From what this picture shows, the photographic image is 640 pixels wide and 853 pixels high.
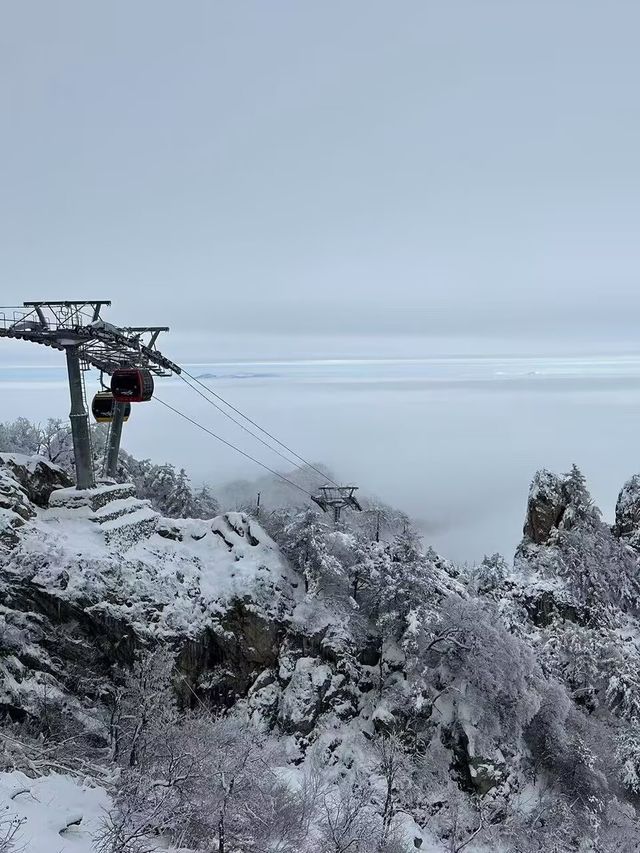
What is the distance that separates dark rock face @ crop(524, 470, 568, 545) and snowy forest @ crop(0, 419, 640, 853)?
34.7 ft

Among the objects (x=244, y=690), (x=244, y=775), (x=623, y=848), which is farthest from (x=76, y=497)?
(x=623, y=848)

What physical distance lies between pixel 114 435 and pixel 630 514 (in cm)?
5461

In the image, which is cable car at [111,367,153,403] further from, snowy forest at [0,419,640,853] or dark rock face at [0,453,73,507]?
dark rock face at [0,453,73,507]

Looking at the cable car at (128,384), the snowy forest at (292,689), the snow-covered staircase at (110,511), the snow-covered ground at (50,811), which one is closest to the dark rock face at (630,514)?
the snowy forest at (292,689)

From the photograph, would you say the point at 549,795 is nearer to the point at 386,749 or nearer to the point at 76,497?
the point at 386,749

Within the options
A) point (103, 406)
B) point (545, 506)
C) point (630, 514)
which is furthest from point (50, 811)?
point (630, 514)

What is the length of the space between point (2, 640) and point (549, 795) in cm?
3625

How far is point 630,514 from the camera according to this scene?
5378cm

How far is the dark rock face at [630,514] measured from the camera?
52.7 meters

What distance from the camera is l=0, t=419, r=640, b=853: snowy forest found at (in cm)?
2061

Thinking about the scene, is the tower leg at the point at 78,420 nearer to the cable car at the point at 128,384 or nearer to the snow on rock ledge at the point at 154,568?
the snow on rock ledge at the point at 154,568

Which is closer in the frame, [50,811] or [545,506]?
[50,811]

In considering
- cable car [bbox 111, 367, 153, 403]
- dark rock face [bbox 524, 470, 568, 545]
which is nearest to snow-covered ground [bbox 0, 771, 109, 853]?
cable car [bbox 111, 367, 153, 403]

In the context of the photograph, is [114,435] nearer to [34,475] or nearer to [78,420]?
[78,420]
